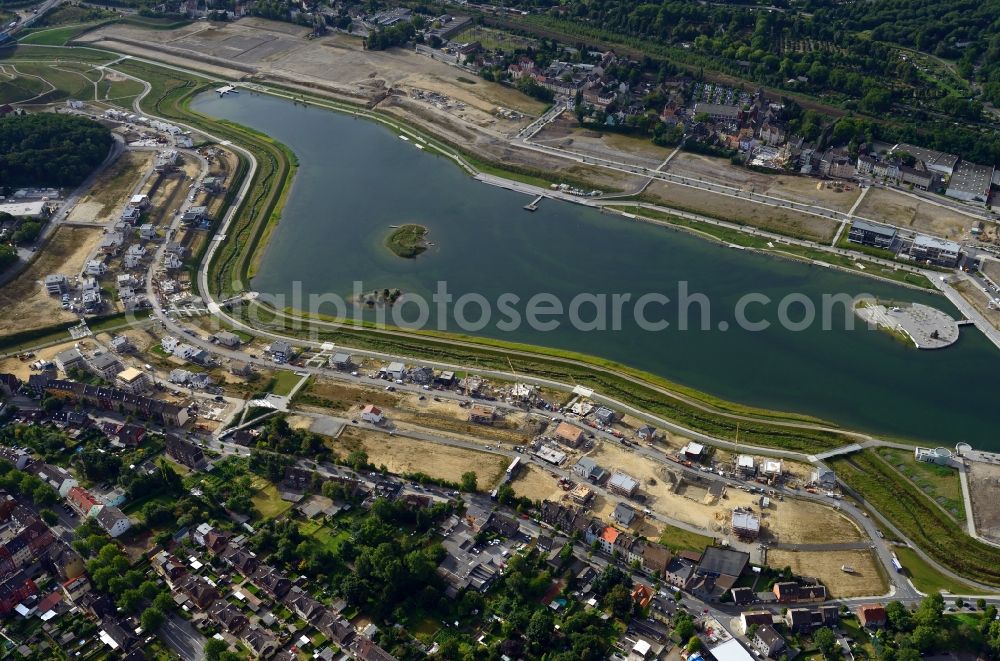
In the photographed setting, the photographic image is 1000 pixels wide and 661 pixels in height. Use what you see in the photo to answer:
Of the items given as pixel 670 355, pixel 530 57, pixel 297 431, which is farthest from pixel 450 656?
pixel 530 57

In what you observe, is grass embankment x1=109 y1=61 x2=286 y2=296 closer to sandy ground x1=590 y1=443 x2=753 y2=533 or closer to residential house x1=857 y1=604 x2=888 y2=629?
sandy ground x1=590 y1=443 x2=753 y2=533

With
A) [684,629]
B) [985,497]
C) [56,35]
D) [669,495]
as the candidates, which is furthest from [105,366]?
[56,35]

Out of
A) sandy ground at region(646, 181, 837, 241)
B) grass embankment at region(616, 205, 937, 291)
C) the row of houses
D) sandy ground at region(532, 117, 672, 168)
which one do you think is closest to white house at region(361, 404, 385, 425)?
the row of houses

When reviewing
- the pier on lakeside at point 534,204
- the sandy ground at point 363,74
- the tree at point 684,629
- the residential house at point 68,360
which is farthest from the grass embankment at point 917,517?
the residential house at point 68,360

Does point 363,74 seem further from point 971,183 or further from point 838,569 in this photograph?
point 838,569

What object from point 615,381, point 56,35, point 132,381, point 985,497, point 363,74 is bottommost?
point 615,381
